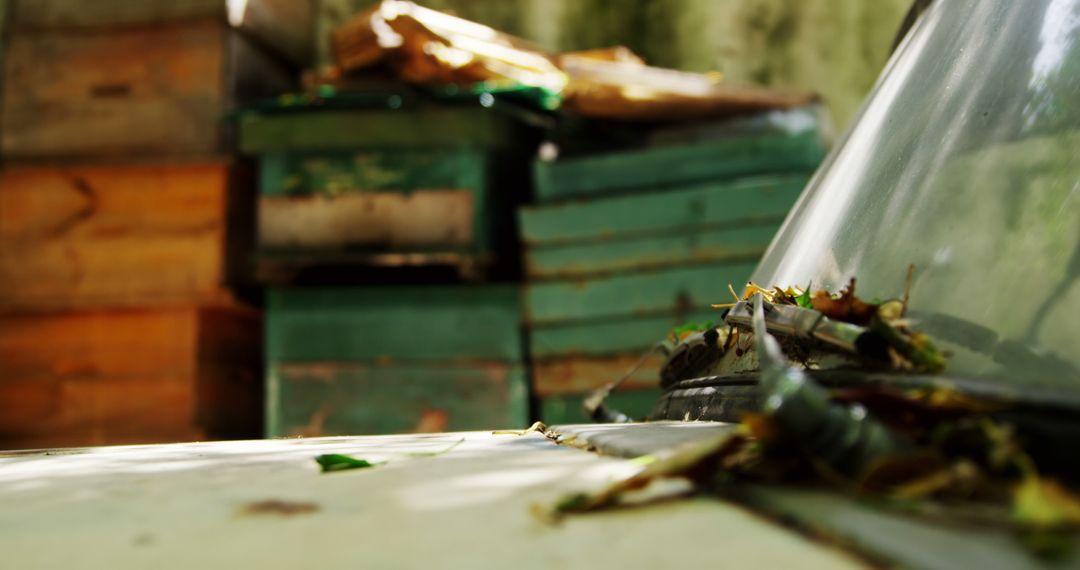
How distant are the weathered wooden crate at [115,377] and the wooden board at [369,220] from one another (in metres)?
0.39

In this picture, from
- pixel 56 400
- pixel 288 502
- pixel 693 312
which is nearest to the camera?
pixel 288 502

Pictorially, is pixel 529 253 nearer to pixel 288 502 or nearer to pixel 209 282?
pixel 209 282

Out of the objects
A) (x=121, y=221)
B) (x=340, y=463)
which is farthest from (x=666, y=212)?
(x=340, y=463)

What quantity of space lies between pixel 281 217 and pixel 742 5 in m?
2.40

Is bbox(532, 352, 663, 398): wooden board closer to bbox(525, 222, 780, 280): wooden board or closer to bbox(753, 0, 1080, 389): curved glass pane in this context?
bbox(525, 222, 780, 280): wooden board

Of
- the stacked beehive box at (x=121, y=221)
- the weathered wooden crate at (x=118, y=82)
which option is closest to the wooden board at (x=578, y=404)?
the stacked beehive box at (x=121, y=221)

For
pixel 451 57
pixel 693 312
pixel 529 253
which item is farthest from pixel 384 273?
→ pixel 693 312

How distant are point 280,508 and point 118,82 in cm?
308

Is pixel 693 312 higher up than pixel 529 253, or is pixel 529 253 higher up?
pixel 529 253

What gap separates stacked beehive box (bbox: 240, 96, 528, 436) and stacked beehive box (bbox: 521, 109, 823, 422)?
0.48 feet

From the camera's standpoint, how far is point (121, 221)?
3053 millimetres

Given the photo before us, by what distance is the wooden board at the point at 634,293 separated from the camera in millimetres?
2662

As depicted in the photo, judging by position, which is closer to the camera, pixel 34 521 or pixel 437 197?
pixel 34 521

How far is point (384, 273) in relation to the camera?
3.01 m
